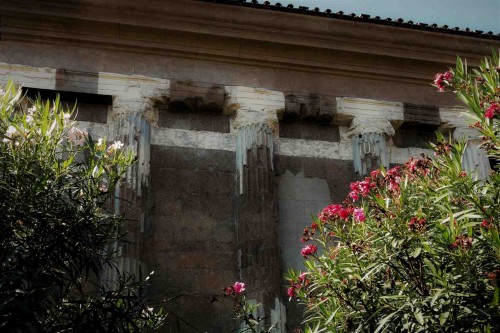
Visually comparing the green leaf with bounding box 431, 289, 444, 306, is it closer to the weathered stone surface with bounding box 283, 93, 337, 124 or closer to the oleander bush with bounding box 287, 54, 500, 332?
the oleander bush with bounding box 287, 54, 500, 332

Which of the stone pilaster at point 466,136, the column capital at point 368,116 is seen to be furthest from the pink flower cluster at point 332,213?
the stone pilaster at point 466,136

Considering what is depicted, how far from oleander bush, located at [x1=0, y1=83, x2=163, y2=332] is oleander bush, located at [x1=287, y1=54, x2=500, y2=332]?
1.83m

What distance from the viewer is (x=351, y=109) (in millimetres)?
11328

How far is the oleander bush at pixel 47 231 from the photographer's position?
227 inches

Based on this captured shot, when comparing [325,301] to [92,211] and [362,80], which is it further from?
[362,80]

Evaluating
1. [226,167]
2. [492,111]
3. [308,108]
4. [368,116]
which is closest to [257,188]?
[226,167]

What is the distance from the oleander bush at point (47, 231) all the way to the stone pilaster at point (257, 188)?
9.32 ft

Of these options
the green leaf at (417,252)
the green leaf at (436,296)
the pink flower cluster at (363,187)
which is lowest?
the green leaf at (436,296)

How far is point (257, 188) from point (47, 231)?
14.2 ft

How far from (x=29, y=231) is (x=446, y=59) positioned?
809 centimetres

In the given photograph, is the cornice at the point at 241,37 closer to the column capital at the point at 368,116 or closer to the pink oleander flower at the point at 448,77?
the column capital at the point at 368,116

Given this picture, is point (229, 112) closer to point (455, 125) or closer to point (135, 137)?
point (135, 137)

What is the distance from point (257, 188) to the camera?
10.1 metres

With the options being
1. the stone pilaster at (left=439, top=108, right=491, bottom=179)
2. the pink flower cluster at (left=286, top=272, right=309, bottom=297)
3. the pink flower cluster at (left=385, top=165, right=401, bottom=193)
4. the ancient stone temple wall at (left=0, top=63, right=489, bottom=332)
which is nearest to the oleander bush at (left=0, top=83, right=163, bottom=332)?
the pink flower cluster at (left=286, top=272, right=309, bottom=297)
